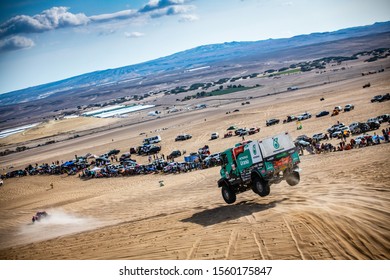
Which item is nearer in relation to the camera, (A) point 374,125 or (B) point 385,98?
(A) point 374,125

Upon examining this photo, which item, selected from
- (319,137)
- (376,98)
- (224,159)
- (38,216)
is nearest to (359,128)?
(319,137)

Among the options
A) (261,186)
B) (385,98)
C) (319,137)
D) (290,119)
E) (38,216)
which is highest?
(261,186)

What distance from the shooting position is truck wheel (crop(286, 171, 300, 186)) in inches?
653

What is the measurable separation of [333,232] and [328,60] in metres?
118

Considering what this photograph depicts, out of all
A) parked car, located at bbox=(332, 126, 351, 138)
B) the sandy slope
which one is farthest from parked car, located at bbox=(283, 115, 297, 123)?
the sandy slope

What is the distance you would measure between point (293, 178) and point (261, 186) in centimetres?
196

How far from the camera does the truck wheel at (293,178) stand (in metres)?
16.6

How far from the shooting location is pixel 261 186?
15812 mm

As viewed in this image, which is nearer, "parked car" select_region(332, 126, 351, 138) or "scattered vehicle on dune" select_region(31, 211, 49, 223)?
"scattered vehicle on dune" select_region(31, 211, 49, 223)

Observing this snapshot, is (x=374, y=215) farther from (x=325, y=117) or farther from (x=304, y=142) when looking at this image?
(x=325, y=117)

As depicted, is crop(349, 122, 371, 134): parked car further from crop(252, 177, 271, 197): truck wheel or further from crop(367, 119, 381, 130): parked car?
crop(252, 177, 271, 197): truck wheel

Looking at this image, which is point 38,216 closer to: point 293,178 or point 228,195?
point 228,195

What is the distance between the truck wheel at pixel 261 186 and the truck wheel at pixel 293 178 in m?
1.34

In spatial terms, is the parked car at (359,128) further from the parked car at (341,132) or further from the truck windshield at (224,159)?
the truck windshield at (224,159)
